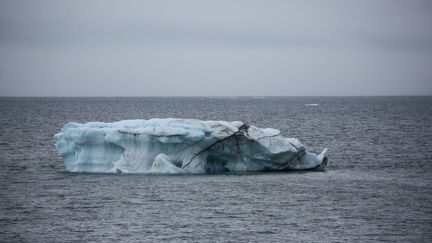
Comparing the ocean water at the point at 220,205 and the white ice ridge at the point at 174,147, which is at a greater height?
the white ice ridge at the point at 174,147

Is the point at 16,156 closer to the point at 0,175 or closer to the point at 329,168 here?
the point at 0,175

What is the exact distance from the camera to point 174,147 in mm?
36219

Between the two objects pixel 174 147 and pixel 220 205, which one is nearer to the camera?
pixel 220 205

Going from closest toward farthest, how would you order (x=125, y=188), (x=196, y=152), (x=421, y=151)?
(x=125, y=188)
(x=196, y=152)
(x=421, y=151)

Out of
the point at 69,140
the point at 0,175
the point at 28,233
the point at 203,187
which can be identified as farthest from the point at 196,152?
the point at 28,233

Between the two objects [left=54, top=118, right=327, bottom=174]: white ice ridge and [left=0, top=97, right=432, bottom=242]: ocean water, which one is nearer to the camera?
[left=0, top=97, right=432, bottom=242]: ocean water

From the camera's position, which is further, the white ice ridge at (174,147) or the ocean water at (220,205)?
the white ice ridge at (174,147)

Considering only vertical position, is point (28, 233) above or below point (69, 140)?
below

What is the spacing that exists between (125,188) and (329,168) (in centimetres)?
1411

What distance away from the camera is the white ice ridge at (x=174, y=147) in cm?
3572

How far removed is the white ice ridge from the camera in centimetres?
3572

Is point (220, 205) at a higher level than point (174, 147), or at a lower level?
lower

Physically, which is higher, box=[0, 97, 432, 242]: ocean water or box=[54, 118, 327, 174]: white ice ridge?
box=[54, 118, 327, 174]: white ice ridge

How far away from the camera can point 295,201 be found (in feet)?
95.6
